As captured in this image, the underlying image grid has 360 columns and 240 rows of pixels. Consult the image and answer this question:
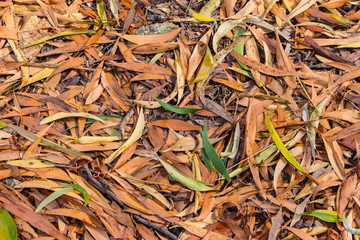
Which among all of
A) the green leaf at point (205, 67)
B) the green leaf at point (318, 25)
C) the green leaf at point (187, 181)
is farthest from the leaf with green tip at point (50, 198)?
the green leaf at point (318, 25)

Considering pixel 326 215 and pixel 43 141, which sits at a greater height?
pixel 43 141

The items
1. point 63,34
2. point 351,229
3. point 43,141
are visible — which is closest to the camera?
point 351,229

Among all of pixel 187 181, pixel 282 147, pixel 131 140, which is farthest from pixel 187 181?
pixel 282 147

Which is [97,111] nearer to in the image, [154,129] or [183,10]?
[154,129]

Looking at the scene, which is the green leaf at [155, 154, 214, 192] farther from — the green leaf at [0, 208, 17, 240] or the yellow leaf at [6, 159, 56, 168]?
the green leaf at [0, 208, 17, 240]

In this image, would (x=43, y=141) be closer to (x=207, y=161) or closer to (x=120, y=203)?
(x=120, y=203)

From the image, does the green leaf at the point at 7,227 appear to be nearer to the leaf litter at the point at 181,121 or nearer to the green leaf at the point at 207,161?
the leaf litter at the point at 181,121
